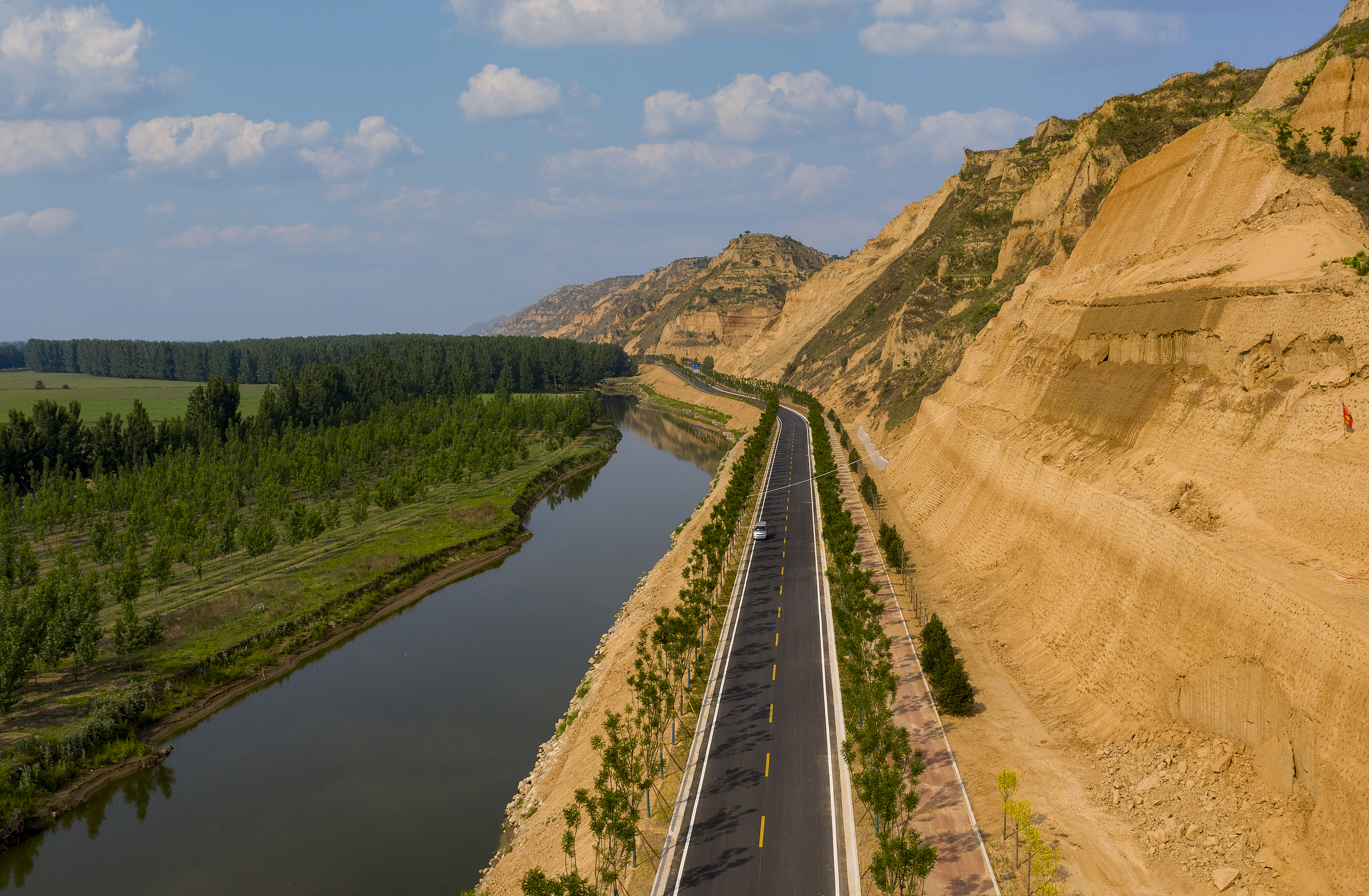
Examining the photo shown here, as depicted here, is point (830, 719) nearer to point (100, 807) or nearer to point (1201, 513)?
point (1201, 513)

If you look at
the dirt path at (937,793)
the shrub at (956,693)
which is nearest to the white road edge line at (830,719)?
the dirt path at (937,793)

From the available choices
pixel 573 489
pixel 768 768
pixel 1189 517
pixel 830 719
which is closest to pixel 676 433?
pixel 573 489

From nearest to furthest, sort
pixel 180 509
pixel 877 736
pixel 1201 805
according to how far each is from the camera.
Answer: pixel 1201 805
pixel 877 736
pixel 180 509

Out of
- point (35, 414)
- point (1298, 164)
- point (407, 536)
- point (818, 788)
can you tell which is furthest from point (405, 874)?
point (35, 414)

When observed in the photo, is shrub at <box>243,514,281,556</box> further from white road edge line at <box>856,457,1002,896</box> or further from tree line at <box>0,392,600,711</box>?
white road edge line at <box>856,457,1002,896</box>

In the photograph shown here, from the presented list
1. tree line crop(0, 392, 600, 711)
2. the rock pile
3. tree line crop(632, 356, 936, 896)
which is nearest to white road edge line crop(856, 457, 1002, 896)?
tree line crop(632, 356, 936, 896)

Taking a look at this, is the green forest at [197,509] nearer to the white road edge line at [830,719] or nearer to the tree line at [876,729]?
the white road edge line at [830,719]
